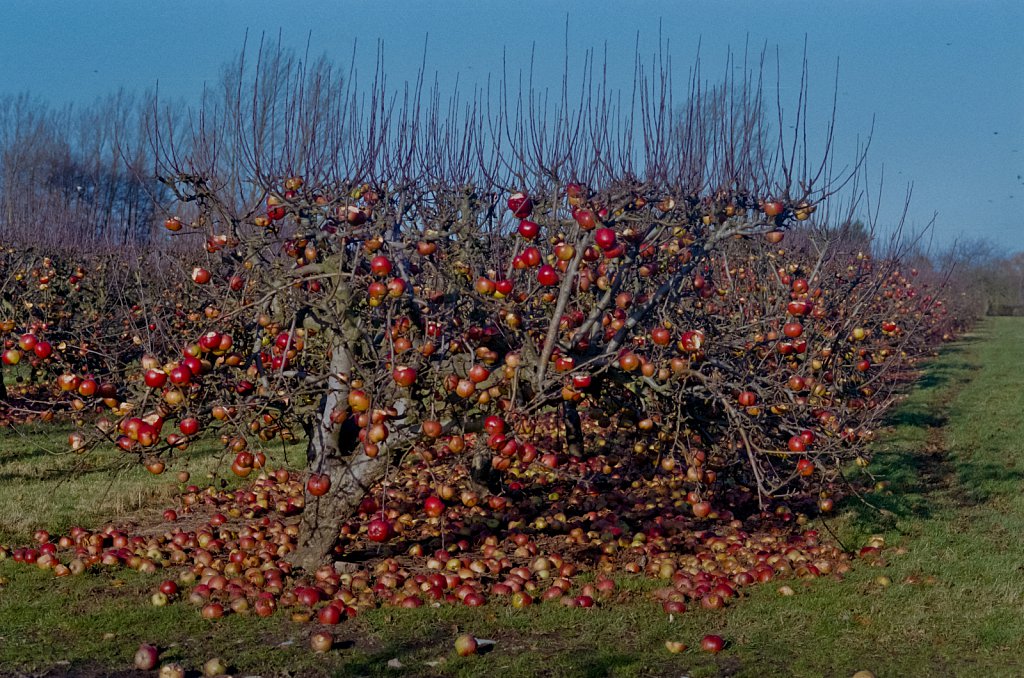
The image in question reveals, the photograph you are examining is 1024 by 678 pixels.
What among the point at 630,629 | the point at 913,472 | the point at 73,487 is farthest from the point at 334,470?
the point at 913,472

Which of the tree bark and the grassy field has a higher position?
the tree bark

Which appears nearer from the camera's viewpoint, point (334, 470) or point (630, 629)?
point (630, 629)

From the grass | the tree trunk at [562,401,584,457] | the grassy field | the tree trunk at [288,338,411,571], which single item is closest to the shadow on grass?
the grassy field

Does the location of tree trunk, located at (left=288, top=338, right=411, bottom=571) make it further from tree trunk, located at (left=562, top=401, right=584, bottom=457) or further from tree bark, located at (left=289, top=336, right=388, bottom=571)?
tree trunk, located at (left=562, top=401, right=584, bottom=457)

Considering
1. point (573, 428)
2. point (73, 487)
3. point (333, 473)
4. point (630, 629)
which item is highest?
point (573, 428)

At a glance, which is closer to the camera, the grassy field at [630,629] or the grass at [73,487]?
the grassy field at [630,629]

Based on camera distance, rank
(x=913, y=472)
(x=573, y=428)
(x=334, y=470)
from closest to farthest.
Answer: (x=334, y=470) → (x=573, y=428) → (x=913, y=472)

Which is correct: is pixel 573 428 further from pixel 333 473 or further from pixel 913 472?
pixel 913 472

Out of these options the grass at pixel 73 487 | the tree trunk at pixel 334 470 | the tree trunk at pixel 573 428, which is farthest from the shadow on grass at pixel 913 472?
the grass at pixel 73 487

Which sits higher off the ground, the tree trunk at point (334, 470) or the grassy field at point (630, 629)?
the tree trunk at point (334, 470)

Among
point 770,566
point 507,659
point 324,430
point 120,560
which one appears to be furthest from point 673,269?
point 120,560

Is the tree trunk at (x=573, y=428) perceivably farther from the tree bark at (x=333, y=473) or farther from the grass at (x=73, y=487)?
the grass at (x=73, y=487)

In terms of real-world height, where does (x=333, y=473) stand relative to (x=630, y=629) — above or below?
above

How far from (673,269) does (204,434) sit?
3.56 meters
